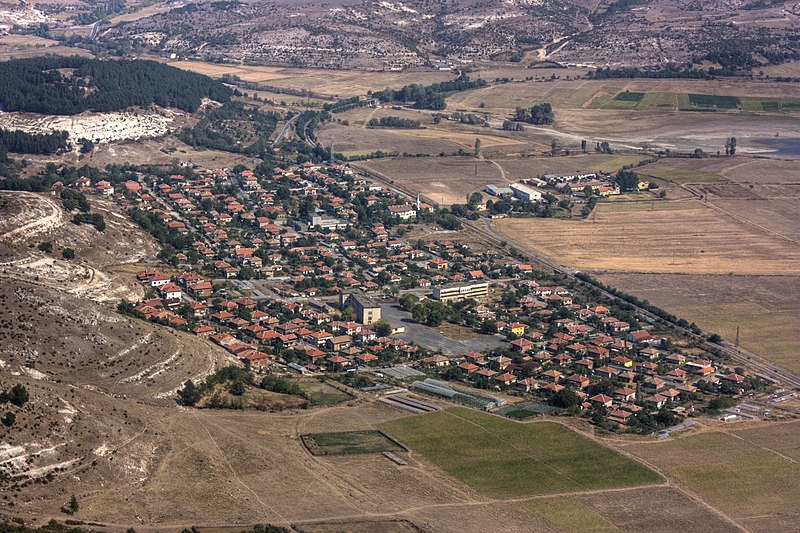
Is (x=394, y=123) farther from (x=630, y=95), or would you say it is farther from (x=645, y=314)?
(x=645, y=314)

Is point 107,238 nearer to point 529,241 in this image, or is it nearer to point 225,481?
point 529,241

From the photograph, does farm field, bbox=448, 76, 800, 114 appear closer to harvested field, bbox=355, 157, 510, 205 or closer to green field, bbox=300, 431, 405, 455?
harvested field, bbox=355, 157, 510, 205

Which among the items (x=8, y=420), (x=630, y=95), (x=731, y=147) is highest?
(x=630, y=95)

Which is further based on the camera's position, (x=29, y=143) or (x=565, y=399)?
(x=29, y=143)

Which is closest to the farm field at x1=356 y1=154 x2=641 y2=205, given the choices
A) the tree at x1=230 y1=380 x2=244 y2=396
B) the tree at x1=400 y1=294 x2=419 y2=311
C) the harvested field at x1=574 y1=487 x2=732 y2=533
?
the tree at x1=400 y1=294 x2=419 y2=311

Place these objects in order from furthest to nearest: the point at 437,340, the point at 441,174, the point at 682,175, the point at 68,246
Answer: the point at 441,174 → the point at 682,175 → the point at 68,246 → the point at 437,340

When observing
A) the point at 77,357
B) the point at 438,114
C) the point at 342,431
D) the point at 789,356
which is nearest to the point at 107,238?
the point at 77,357

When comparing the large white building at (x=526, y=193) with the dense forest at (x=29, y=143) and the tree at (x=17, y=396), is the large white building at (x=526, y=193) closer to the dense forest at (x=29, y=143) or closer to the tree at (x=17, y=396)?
the dense forest at (x=29, y=143)

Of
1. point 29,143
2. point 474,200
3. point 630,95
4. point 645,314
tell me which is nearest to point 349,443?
point 645,314
